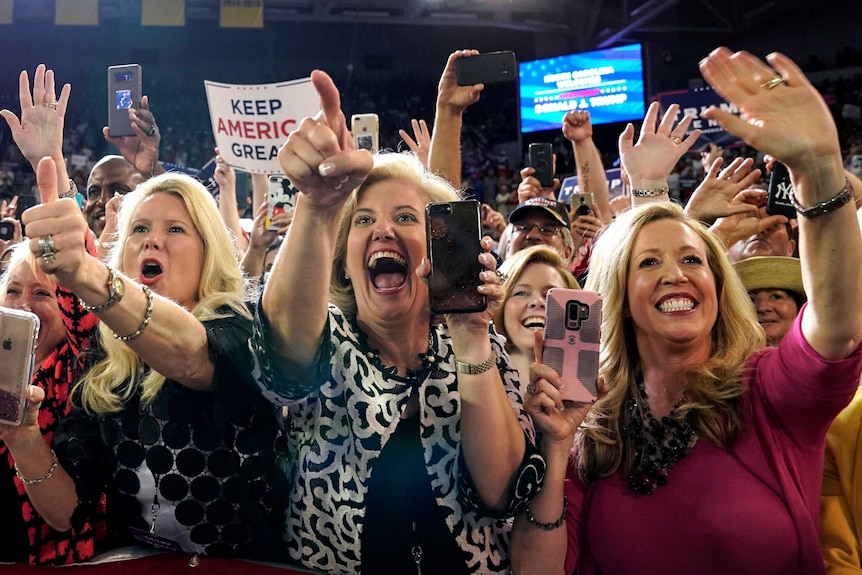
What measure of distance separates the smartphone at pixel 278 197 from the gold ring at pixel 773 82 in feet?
7.11

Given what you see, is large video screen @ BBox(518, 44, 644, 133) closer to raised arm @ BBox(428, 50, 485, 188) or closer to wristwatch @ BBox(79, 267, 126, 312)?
raised arm @ BBox(428, 50, 485, 188)

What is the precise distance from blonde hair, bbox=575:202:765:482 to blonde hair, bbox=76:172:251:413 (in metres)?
0.87

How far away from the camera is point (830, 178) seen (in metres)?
1.41

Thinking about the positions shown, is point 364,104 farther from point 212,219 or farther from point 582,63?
point 212,219

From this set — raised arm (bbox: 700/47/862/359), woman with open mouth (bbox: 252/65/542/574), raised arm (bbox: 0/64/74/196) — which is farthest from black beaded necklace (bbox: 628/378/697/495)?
raised arm (bbox: 0/64/74/196)

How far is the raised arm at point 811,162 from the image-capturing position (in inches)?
55.4

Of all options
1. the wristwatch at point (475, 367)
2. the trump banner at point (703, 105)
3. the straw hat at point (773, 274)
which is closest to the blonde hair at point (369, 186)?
the wristwatch at point (475, 367)

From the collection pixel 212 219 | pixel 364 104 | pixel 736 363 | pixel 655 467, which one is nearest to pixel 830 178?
pixel 736 363

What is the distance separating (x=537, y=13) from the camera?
49.8 ft

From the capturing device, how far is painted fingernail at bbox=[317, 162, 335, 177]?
1.33m

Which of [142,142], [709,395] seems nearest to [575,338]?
[709,395]

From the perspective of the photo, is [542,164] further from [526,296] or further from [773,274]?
[773,274]

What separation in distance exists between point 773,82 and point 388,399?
95cm

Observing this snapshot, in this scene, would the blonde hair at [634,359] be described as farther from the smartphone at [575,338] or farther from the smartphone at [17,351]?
the smartphone at [17,351]
